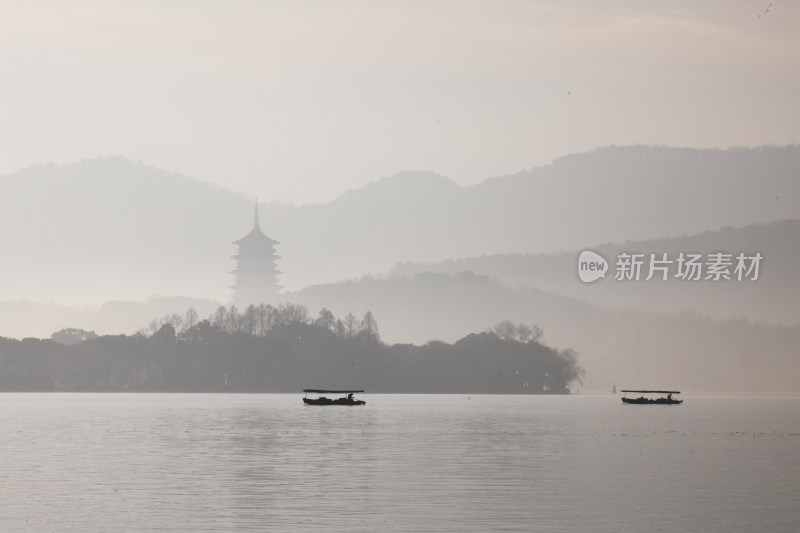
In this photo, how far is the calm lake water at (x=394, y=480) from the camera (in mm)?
53000

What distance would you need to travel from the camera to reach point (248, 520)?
52.4 metres

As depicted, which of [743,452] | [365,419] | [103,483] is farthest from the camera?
[365,419]

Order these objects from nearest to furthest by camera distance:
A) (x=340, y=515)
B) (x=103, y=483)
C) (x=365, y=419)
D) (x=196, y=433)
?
1. (x=340, y=515)
2. (x=103, y=483)
3. (x=196, y=433)
4. (x=365, y=419)

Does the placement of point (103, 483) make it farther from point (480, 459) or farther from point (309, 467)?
point (480, 459)

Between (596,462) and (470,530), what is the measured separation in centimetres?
3460

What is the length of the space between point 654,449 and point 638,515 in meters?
43.8

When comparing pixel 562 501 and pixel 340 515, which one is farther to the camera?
pixel 562 501

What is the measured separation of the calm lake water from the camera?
53.0 meters

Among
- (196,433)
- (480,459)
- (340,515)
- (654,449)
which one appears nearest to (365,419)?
(196,433)

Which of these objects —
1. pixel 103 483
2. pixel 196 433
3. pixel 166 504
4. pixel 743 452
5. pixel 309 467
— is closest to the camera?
pixel 166 504

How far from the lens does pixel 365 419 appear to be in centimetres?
15162

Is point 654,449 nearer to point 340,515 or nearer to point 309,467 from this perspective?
point 309,467

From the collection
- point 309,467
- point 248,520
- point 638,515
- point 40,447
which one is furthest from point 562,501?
point 40,447

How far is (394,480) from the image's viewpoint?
226ft
